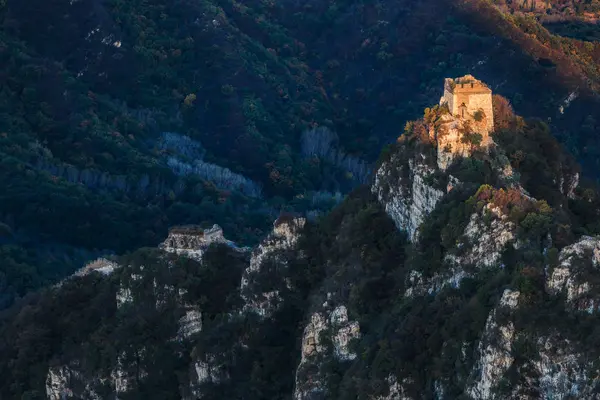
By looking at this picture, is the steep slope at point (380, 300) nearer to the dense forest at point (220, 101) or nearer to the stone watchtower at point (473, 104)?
the stone watchtower at point (473, 104)

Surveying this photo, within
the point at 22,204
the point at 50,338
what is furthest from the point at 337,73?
the point at 50,338

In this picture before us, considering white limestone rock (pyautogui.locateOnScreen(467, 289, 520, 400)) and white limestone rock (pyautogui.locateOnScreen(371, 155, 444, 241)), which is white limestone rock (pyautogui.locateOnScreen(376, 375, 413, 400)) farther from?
white limestone rock (pyautogui.locateOnScreen(371, 155, 444, 241))

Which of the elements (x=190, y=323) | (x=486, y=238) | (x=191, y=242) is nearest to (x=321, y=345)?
(x=486, y=238)

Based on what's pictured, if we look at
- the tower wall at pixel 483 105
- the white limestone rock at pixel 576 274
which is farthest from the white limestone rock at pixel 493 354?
the tower wall at pixel 483 105

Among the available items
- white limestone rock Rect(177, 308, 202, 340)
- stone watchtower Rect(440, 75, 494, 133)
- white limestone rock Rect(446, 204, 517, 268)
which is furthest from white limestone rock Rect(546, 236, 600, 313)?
white limestone rock Rect(177, 308, 202, 340)

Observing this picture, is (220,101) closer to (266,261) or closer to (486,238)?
(266,261)
